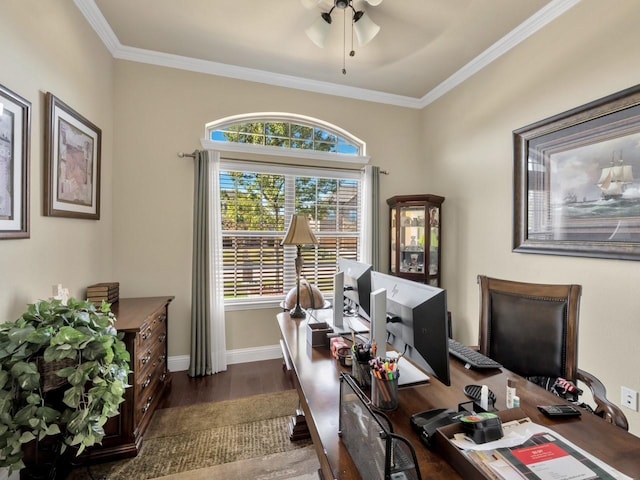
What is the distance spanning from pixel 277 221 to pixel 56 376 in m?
2.24

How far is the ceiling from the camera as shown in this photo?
2207 millimetres

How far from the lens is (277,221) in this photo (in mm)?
3303

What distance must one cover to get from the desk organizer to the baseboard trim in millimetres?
2530

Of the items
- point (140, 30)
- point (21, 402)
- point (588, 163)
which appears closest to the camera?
point (21, 402)

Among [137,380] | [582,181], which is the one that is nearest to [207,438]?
[137,380]

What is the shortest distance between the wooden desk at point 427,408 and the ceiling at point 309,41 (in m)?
2.41

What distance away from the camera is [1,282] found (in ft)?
4.91

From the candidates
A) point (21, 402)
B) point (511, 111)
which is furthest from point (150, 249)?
point (511, 111)

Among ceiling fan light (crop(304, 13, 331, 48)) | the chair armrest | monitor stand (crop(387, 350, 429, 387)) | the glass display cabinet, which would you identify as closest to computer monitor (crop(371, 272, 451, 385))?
monitor stand (crop(387, 350, 429, 387))

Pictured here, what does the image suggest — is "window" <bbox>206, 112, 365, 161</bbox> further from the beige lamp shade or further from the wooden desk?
the wooden desk

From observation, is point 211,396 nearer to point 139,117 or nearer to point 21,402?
point 21,402

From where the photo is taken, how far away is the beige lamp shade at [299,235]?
82.8 inches

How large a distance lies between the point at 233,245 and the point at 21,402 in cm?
204

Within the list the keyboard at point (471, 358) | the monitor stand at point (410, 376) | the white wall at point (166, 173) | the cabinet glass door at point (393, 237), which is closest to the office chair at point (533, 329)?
the keyboard at point (471, 358)
